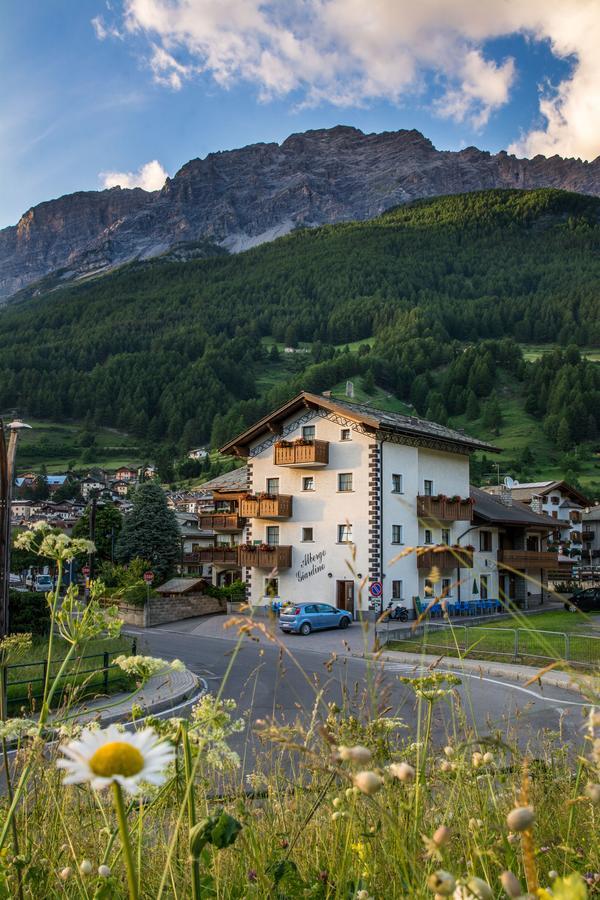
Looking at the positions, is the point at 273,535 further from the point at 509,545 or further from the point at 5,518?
the point at 5,518

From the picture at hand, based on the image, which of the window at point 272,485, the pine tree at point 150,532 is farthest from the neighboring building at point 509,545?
the pine tree at point 150,532

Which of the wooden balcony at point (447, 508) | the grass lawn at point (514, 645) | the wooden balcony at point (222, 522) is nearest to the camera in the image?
the grass lawn at point (514, 645)

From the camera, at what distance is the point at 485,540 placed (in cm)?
4403

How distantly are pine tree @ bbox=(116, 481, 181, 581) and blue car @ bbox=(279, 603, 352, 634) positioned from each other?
1305 inches

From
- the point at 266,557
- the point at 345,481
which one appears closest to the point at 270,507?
the point at 266,557

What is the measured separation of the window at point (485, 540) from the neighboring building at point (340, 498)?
2.65 m

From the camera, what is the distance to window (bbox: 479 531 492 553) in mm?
43562

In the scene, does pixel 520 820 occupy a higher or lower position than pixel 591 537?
higher

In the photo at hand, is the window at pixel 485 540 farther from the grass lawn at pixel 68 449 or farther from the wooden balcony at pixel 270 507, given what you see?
the grass lawn at pixel 68 449

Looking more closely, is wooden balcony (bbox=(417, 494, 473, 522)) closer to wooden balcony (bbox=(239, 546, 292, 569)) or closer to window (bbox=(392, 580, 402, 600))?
window (bbox=(392, 580, 402, 600))

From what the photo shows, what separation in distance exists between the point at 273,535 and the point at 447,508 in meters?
9.71

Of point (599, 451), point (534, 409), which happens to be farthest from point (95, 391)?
point (599, 451)

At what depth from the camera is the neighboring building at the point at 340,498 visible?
36312mm

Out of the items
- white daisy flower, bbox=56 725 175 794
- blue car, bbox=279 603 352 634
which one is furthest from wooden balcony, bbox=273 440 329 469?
white daisy flower, bbox=56 725 175 794
